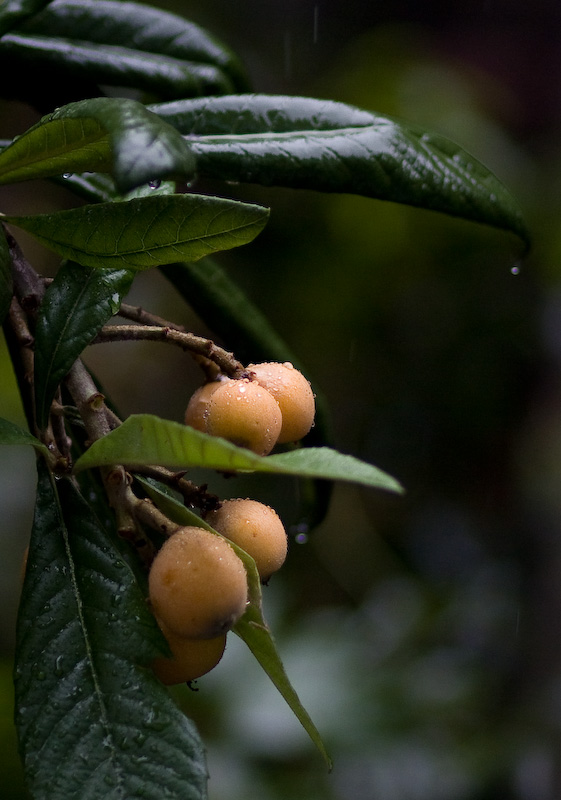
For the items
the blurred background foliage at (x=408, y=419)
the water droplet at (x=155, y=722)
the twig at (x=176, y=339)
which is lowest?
the blurred background foliage at (x=408, y=419)

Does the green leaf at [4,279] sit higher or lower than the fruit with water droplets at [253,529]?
higher

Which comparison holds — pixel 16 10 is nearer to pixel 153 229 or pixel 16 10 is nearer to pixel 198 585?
pixel 153 229

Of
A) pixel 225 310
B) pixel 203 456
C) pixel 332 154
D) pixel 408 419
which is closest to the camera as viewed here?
pixel 203 456

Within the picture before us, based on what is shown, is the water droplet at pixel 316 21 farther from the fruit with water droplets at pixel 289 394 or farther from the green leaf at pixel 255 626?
the green leaf at pixel 255 626

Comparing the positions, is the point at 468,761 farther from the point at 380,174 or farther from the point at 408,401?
the point at 380,174

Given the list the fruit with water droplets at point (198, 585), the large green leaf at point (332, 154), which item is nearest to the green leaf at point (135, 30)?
the large green leaf at point (332, 154)

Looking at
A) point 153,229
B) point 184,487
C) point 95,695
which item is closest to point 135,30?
point 153,229
